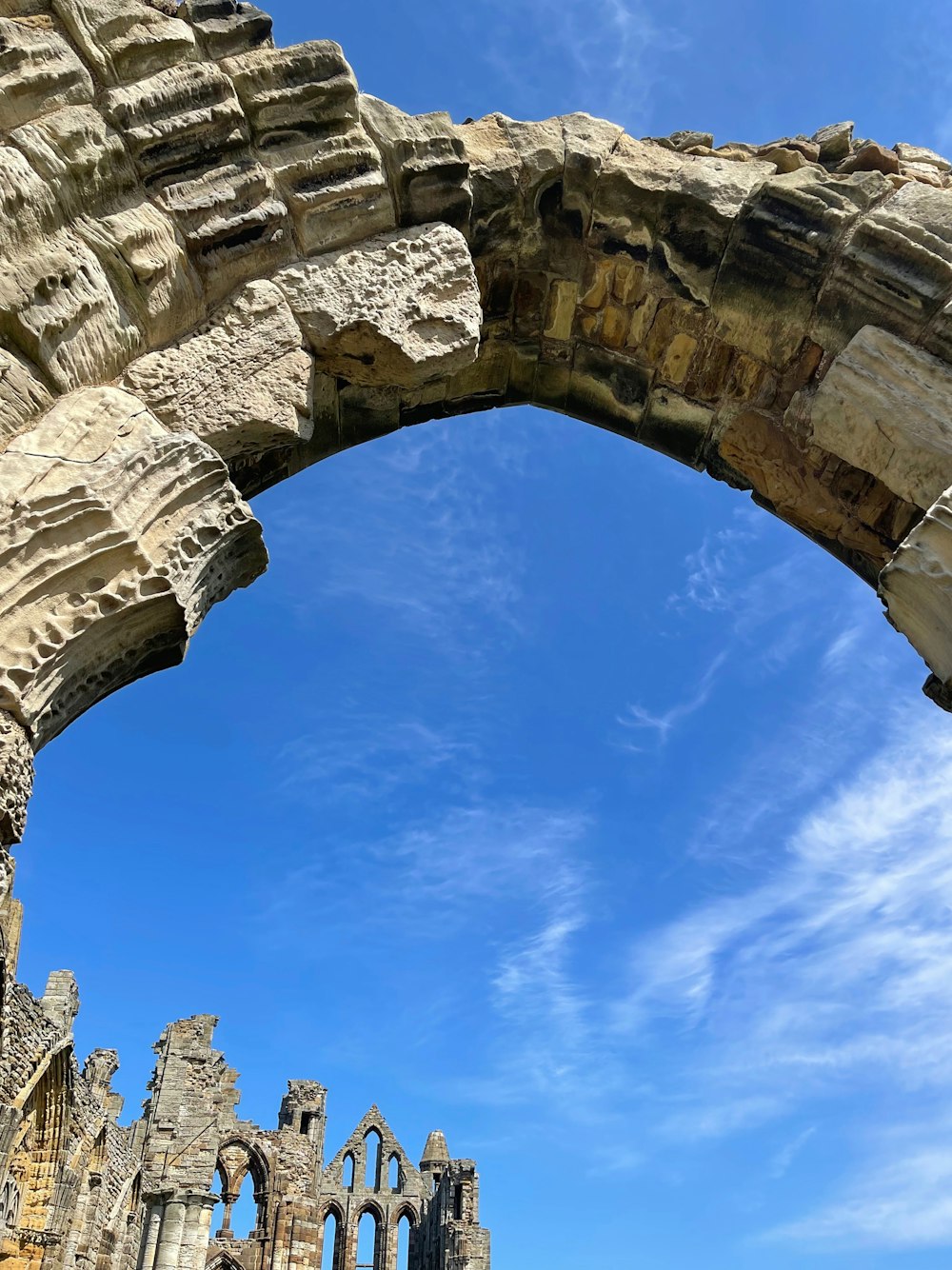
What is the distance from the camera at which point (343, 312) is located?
298cm

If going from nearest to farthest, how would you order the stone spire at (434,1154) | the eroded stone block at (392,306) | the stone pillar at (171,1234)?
the eroded stone block at (392,306), the stone pillar at (171,1234), the stone spire at (434,1154)

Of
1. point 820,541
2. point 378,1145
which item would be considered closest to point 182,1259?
point 378,1145

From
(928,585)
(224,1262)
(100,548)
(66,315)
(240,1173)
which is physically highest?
(240,1173)

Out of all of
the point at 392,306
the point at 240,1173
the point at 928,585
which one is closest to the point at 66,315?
the point at 392,306

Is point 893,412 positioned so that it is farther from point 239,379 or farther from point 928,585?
point 239,379

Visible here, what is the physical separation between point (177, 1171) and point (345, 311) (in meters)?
23.6

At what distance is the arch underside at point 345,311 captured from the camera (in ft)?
7.73

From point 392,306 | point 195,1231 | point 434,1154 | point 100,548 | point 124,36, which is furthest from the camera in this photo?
point 434,1154

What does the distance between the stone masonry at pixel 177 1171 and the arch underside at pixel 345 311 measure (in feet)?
2.80

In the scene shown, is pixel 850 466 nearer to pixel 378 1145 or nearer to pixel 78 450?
pixel 78 450

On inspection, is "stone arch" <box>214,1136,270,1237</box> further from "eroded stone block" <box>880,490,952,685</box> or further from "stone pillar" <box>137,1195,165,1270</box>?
"eroded stone block" <box>880,490,952,685</box>

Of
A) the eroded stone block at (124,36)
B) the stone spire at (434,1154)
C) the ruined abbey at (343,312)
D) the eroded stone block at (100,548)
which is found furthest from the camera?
the stone spire at (434,1154)

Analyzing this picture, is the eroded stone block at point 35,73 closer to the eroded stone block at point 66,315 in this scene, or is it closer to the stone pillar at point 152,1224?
the eroded stone block at point 66,315

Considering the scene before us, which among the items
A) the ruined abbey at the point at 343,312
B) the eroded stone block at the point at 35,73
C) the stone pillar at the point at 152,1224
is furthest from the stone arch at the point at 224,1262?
the eroded stone block at the point at 35,73
